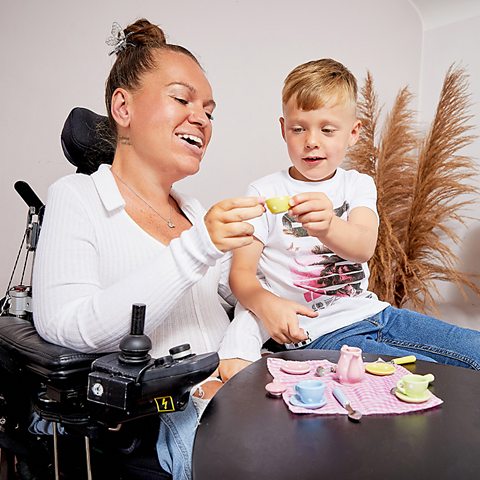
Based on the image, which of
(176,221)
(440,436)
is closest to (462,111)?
(176,221)

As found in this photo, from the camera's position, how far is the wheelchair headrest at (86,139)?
1.53 meters

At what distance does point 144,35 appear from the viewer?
1.46m

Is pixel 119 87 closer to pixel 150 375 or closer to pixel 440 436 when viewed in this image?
pixel 150 375

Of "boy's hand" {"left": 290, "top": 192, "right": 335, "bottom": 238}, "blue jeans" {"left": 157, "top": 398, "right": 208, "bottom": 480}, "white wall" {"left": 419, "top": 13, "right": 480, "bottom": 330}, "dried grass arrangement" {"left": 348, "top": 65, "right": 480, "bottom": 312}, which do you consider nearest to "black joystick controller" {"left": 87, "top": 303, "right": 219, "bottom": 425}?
"blue jeans" {"left": 157, "top": 398, "right": 208, "bottom": 480}

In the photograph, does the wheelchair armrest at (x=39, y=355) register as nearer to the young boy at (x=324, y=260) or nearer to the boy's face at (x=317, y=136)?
the young boy at (x=324, y=260)

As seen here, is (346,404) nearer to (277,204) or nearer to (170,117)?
(277,204)

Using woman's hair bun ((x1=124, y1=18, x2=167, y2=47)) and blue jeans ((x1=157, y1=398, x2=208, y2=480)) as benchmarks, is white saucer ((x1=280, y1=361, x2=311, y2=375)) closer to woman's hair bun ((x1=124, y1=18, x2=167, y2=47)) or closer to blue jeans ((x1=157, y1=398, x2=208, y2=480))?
blue jeans ((x1=157, y1=398, x2=208, y2=480))

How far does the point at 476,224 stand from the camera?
10.1 feet

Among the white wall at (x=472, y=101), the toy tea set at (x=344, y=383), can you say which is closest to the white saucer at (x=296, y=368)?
the toy tea set at (x=344, y=383)

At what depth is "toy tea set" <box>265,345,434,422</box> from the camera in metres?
0.90

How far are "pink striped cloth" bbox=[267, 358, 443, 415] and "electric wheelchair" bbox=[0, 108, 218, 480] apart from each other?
158mm

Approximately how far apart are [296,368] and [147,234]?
462 millimetres

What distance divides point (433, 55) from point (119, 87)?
8.37 ft

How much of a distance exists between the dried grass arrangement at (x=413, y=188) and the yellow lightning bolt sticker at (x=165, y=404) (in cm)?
199
